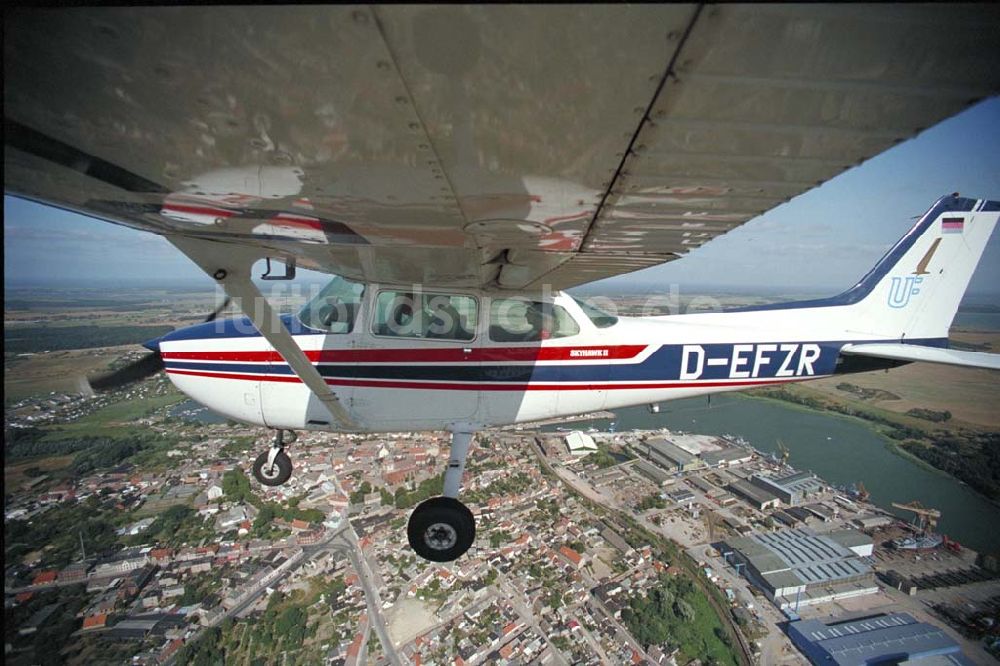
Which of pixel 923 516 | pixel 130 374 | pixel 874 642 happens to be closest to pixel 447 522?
pixel 130 374

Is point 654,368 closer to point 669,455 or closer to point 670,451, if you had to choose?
point 669,455

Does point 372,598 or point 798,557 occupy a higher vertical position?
point 798,557

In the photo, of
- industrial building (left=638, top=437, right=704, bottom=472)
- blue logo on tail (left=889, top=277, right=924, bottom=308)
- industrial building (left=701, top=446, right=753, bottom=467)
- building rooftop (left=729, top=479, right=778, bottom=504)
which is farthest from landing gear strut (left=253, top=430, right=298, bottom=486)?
industrial building (left=701, top=446, right=753, bottom=467)

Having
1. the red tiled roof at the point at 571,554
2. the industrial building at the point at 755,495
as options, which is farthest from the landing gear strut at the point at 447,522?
the industrial building at the point at 755,495

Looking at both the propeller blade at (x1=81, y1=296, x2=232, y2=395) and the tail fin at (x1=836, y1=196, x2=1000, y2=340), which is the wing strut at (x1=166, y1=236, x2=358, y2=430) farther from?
the tail fin at (x1=836, y1=196, x2=1000, y2=340)

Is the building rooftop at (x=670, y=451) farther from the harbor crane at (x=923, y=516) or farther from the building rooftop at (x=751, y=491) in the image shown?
the harbor crane at (x=923, y=516)

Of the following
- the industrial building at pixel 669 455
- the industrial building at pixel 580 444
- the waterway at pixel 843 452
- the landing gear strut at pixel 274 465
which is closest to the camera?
the landing gear strut at pixel 274 465
